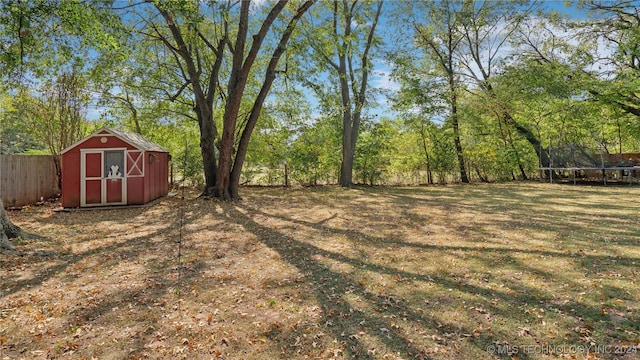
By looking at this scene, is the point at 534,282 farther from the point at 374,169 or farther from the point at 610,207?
the point at 374,169

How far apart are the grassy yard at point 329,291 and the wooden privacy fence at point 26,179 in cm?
321

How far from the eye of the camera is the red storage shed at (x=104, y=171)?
8.81m

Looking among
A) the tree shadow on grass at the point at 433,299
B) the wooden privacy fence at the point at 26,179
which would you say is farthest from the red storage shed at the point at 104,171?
the tree shadow on grass at the point at 433,299

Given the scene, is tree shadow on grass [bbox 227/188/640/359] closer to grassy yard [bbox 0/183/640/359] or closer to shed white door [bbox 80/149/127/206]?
grassy yard [bbox 0/183/640/359]

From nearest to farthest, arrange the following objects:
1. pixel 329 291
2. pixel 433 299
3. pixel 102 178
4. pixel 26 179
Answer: pixel 433 299 < pixel 329 291 < pixel 102 178 < pixel 26 179

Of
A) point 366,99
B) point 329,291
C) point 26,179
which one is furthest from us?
point 366,99

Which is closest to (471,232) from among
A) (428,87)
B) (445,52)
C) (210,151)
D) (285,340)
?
(285,340)

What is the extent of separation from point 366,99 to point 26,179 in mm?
13001

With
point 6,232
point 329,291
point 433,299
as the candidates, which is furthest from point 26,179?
Answer: point 433,299

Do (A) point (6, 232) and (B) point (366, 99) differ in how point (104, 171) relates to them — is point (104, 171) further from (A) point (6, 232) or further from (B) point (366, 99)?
(B) point (366, 99)

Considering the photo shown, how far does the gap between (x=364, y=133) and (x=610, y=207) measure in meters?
10.3

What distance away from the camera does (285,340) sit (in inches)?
100

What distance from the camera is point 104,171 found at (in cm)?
909

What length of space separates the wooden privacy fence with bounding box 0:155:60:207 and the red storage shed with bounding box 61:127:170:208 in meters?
1.44
